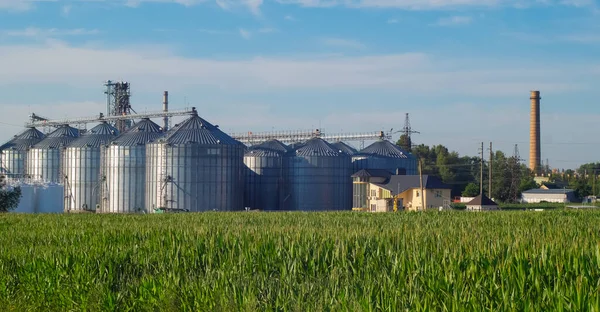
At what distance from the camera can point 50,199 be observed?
3147 inches

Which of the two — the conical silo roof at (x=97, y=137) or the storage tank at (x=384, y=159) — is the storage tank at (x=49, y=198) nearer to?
the conical silo roof at (x=97, y=137)

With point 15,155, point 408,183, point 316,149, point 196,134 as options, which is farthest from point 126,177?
point 408,183

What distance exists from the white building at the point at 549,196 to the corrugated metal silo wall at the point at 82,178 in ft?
191

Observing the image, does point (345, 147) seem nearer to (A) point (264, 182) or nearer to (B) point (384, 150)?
(B) point (384, 150)

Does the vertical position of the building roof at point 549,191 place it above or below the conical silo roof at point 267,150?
below

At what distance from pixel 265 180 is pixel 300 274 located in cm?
7530

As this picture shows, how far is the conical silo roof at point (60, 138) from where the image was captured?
317 feet

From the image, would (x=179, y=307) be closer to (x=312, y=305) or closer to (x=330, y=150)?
(x=312, y=305)

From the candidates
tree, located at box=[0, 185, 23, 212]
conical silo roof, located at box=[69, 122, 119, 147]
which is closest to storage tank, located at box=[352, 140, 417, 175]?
conical silo roof, located at box=[69, 122, 119, 147]

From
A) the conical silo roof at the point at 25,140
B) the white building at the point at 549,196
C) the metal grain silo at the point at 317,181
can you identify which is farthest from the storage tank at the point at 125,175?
the white building at the point at 549,196

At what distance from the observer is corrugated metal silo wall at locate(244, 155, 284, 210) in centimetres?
8944

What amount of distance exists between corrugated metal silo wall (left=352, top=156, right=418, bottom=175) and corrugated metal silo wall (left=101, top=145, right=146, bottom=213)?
2434 centimetres

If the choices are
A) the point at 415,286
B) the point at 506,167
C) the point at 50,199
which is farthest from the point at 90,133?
the point at 415,286

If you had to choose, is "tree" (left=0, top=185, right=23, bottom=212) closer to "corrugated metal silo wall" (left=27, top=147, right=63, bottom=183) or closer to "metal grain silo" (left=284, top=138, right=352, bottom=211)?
"corrugated metal silo wall" (left=27, top=147, right=63, bottom=183)
